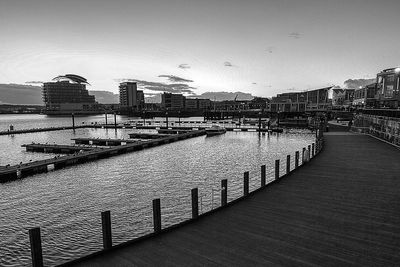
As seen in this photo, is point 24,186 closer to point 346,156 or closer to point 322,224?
point 322,224

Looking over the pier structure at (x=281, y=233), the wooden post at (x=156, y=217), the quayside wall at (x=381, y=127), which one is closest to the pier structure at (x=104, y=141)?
the quayside wall at (x=381, y=127)

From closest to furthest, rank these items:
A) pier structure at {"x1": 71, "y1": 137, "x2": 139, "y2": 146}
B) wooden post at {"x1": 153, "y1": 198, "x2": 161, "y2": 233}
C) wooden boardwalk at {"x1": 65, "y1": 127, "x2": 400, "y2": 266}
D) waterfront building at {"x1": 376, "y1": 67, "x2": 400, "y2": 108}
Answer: wooden boardwalk at {"x1": 65, "y1": 127, "x2": 400, "y2": 266}
wooden post at {"x1": 153, "y1": 198, "x2": 161, "y2": 233}
pier structure at {"x1": 71, "y1": 137, "x2": 139, "y2": 146}
waterfront building at {"x1": 376, "y1": 67, "x2": 400, "y2": 108}

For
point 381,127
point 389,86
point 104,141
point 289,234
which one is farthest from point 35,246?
point 389,86

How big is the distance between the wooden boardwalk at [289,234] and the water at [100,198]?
8.65ft

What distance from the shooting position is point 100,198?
18609 mm

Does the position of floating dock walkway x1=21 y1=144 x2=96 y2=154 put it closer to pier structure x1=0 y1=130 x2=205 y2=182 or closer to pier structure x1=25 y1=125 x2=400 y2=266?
pier structure x1=0 y1=130 x2=205 y2=182

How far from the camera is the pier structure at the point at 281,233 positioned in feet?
20.2

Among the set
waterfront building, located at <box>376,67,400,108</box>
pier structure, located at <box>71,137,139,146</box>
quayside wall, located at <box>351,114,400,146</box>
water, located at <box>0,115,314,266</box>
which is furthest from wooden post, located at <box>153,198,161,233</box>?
waterfront building, located at <box>376,67,400,108</box>

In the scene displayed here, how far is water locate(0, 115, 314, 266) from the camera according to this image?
11867mm

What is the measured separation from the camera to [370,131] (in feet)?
118

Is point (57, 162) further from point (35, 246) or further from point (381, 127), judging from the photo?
point (381, 127)

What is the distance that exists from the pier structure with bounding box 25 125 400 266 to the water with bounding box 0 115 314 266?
95.1 inches

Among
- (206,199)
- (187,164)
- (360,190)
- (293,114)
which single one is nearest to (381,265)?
(360,190)

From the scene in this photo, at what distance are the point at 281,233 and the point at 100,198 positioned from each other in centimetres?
1508
